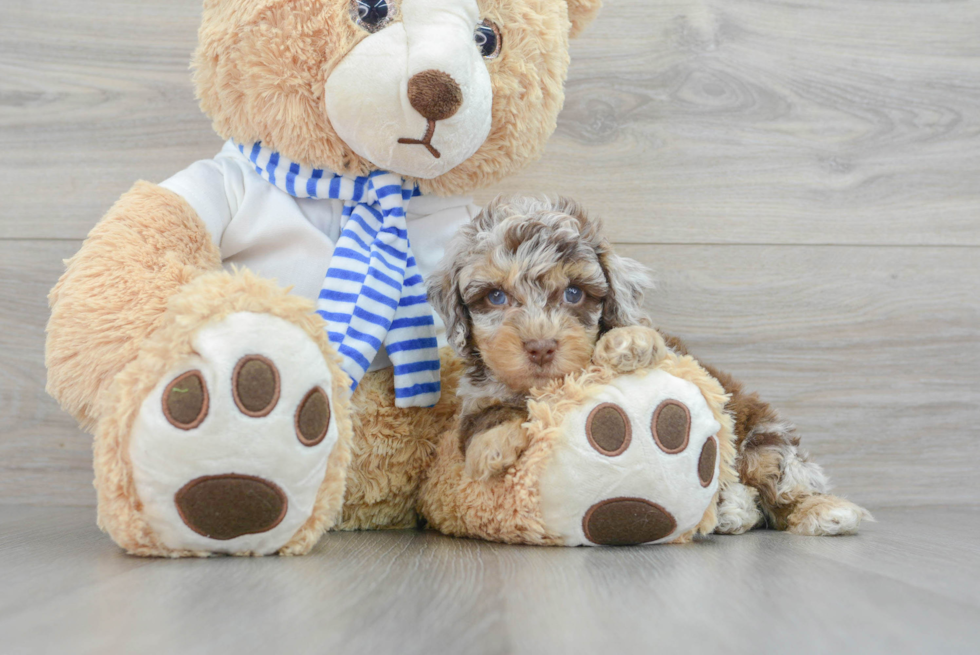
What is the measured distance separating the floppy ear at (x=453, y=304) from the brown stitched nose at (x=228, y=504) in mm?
416

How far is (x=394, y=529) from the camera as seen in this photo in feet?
4.91

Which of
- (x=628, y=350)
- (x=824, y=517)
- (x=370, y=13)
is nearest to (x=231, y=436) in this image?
(x=628, y=350)

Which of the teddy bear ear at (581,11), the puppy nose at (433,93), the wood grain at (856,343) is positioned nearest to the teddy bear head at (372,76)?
the puppy nose at (433,93)

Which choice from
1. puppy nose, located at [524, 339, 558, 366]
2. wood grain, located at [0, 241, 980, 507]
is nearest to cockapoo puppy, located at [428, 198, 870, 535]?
puppy nose, located at [524, 339, 558, 366]

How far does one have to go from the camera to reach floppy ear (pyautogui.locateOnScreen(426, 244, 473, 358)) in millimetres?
1341

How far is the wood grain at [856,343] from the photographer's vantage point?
78.4 inches

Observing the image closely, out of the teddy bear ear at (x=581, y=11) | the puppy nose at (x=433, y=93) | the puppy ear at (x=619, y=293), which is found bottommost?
the puppy ear at (x=619, y=293)

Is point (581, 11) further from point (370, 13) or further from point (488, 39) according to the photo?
point (370, 13)

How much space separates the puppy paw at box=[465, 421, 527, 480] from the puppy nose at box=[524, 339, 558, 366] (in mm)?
110

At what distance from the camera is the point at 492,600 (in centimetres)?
90

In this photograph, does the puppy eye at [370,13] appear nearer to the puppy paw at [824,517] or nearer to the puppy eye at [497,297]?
the puppy eye at [497,297]

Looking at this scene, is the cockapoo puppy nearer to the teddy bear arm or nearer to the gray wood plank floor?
the gray wood plank floor

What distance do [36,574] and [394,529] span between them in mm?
621

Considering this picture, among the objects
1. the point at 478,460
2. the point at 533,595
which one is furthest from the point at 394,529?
the point at 533,595
